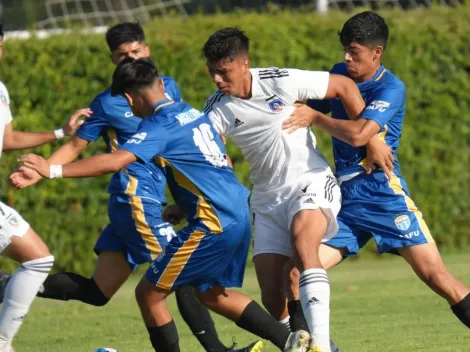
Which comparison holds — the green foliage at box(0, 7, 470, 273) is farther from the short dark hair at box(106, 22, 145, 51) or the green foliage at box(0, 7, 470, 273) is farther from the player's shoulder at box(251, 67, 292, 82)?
the player's shoulder at box(251, 67, 292, 82)

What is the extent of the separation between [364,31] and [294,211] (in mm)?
1286

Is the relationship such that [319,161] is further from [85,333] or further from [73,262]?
[73,262]

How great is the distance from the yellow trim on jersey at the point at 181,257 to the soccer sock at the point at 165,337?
1.38ft

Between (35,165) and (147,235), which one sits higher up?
(35,165)

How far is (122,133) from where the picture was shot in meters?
8.49

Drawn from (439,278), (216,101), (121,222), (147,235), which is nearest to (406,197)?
(439,278)

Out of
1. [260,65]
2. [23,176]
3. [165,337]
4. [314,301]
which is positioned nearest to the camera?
[23,176]

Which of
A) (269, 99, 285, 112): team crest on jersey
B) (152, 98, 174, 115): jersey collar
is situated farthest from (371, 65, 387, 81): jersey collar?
(152, 98, 174, 115): jersey collar

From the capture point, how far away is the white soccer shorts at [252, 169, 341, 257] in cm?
702

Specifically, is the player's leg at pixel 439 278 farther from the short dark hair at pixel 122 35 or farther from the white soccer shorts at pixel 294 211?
the short dark hair at pixel 122 35

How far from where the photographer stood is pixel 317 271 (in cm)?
673

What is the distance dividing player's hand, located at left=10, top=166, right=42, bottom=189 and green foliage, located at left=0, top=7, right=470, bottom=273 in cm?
611

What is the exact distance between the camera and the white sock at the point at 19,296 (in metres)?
7.00

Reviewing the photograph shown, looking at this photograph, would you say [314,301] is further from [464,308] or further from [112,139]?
[112,139]
